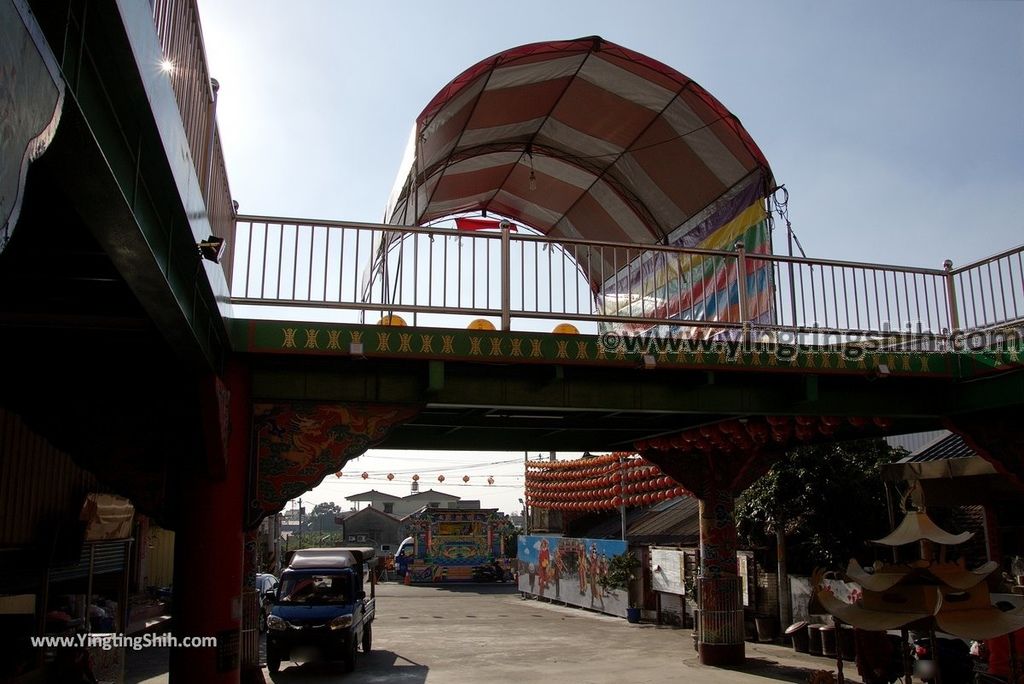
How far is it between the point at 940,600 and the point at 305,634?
11764mm

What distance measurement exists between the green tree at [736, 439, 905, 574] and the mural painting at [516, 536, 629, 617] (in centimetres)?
721

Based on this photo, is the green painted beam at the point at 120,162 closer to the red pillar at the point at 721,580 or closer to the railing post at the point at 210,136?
the railing post at the point at 210,136

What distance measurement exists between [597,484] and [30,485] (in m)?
18.9

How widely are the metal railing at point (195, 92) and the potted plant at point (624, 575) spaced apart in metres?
18.8

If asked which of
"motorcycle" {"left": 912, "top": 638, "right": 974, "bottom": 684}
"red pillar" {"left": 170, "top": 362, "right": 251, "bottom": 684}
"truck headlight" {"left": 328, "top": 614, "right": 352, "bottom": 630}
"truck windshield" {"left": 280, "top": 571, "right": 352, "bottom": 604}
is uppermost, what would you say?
"red pillar" {"left": 170, "top": 362, "right": 251, "bottom": 684}

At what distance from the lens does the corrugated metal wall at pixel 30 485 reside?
972cm

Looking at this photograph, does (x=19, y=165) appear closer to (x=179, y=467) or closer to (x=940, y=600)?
(x=179, y=467)

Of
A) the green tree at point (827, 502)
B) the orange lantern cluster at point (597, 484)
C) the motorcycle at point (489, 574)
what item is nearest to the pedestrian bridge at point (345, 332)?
the green tree at point (827, 502)

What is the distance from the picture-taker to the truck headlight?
1598cm

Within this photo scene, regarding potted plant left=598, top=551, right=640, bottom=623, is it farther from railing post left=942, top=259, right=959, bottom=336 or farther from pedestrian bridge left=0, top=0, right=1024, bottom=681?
railing post left=942, top=259, right=959, bottom=336

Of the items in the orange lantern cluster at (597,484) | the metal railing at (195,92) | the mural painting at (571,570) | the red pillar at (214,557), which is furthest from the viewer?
the mural painting at (571,570)

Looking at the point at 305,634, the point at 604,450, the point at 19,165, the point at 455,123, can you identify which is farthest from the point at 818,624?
the point at 19,165

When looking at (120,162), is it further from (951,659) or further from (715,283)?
(951,659)

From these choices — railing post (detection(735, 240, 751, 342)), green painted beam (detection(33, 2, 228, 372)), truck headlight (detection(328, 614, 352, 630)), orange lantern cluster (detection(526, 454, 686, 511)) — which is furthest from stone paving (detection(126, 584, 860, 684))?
green painted beam (detection(33, 2, 228, 372))
